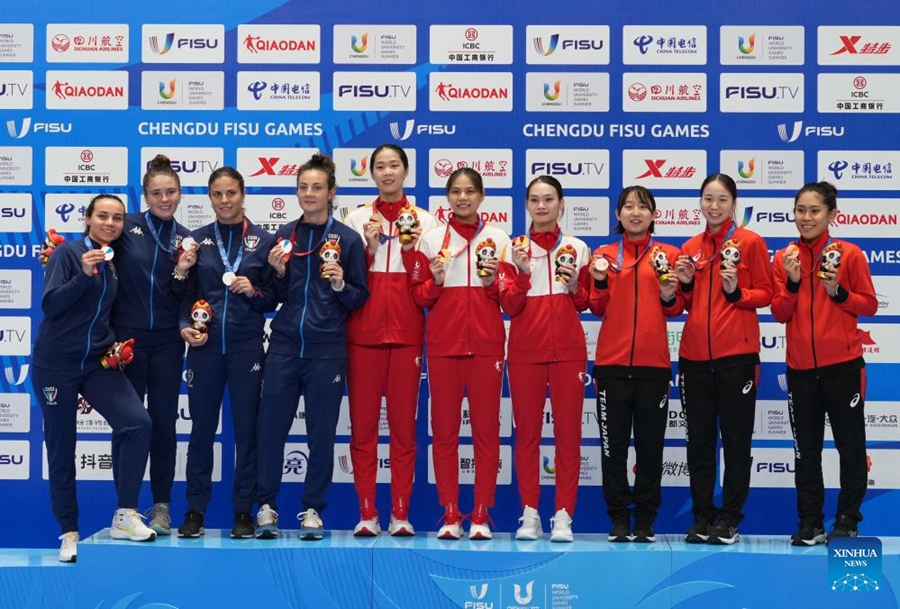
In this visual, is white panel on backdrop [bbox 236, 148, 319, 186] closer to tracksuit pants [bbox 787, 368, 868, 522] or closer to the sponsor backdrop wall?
the sponsor backdrop wall

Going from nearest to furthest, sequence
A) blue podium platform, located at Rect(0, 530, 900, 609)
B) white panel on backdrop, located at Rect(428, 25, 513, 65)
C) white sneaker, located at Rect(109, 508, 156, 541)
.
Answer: blue podium platform, located at Rect(0, 530, 900, 609) → white sneaker, located at Rect(109, 508, 156, 541) → white panel on backdrop, located at Rect(428, 25, 513, 65)

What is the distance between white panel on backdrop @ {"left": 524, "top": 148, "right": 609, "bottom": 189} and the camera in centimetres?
694

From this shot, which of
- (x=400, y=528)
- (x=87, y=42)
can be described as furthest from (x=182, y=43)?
(x=400, y=528)

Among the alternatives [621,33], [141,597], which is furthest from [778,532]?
[141,597]

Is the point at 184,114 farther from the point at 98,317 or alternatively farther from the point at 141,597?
the point at 141,597

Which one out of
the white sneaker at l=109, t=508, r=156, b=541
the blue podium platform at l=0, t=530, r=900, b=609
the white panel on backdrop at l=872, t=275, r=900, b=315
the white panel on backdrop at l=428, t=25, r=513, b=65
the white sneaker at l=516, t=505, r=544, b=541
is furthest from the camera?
the white panel on backdrop at l=428, t=25, r=513, b=65

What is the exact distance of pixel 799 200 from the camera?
5.95 m

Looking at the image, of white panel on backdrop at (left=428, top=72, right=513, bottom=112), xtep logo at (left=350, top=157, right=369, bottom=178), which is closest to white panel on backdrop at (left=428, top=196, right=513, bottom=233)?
xtep logo at (left=350, top=157, right=369, bottom=178)

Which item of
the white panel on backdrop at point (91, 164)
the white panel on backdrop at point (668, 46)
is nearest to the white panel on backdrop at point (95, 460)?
the white panel on backdrop at point (91, 164)

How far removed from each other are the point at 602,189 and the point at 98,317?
3257mm

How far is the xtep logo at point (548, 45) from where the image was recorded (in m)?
6.96

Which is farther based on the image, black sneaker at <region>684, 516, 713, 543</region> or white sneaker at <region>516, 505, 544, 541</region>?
white sneaker at <region>516, 505, 544, 541</region>

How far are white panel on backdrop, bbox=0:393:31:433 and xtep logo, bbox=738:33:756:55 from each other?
17.1ft

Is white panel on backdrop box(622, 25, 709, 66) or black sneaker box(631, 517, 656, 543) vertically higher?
white panel on backdrop box(622, 25, 709, 66)
